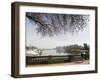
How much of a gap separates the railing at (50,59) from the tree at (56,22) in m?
0.21

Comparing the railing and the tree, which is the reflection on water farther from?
the tree

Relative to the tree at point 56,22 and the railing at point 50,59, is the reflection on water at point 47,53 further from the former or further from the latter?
the tree at point 56,22

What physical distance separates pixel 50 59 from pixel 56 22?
0.33m

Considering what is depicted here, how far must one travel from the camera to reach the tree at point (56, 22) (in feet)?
7.11

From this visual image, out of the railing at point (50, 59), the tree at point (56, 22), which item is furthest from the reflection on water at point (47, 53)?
the tree at point (56, 22)

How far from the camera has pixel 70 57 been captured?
2.31 m

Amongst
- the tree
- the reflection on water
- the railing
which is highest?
Result: the tree

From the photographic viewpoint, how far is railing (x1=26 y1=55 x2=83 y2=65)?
215cm

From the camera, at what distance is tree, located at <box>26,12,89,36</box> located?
7.11 feet

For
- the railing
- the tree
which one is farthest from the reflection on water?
the tree

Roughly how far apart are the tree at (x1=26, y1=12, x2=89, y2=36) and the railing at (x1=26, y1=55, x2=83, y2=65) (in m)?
0.21

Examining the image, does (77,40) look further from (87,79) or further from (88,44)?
(87,79)

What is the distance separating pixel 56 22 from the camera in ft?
7.34

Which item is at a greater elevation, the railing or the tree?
the tree
